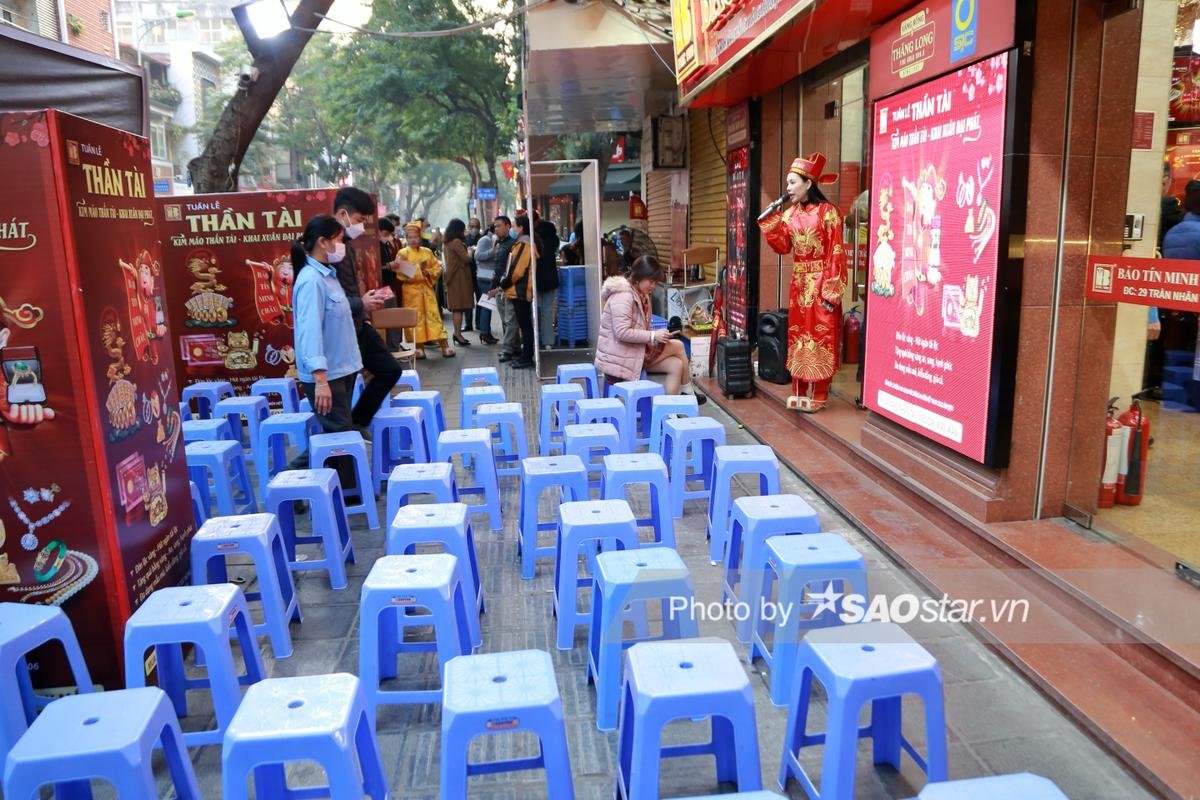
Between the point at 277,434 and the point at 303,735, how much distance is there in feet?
13.6

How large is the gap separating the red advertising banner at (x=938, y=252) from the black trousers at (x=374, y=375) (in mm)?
3279

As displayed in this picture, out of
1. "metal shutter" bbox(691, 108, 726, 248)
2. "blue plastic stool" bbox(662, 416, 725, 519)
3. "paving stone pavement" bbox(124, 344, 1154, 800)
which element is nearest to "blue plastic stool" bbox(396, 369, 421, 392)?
"blue plastic stool" bbox(662, 416, 725, 519)

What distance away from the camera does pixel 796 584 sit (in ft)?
10.2

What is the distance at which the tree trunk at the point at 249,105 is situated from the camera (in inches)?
357

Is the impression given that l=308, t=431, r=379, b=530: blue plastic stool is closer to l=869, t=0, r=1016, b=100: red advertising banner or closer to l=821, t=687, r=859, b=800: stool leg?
l=821, t=687, r=859, b=800: stool leg

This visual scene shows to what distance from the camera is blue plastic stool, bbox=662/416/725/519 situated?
16.3 feet

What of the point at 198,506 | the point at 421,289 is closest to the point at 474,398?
the point at 198,506

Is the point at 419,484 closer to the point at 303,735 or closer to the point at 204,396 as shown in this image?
the point at 303,735

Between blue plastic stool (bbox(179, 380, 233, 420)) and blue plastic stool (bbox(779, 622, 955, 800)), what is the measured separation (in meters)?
5.84

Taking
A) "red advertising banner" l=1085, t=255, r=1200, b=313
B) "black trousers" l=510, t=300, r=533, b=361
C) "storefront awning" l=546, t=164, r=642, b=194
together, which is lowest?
"black trousers" l=510, t=300, r=533, b=361

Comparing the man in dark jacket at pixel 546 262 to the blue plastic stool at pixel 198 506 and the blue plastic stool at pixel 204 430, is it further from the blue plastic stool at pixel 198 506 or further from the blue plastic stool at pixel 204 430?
the blue plastic stool at pixel 198 506

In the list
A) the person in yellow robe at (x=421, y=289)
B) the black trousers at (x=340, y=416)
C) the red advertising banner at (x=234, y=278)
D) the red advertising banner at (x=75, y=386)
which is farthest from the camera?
the person in yellow robe at (x=421, y=289)

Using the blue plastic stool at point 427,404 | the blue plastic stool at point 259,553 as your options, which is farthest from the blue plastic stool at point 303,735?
the blue plastic stool at point 427,404

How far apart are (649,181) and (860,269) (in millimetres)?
9105
